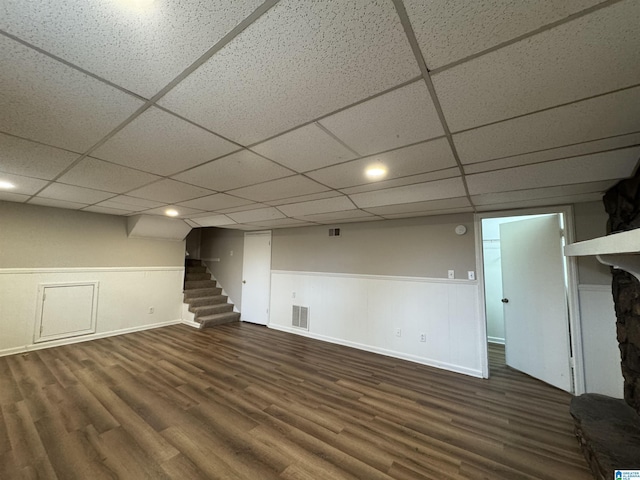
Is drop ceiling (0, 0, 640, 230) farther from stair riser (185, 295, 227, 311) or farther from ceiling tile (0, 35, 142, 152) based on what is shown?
stair riser (185, 295, 227, 311)

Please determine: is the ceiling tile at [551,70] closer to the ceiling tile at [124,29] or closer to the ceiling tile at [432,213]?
the ceiling tile at [124,29]

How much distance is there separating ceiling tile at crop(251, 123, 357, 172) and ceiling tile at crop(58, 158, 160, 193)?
138 centimetres

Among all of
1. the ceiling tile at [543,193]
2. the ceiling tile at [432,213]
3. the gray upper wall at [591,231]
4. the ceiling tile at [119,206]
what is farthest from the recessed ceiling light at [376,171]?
the ceiling tile at [119,206]

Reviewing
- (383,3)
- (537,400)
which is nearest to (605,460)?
(537,400)

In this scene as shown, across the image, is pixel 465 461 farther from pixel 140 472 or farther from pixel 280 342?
pixel 280 342

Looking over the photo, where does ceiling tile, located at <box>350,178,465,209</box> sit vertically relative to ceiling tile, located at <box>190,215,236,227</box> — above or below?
below

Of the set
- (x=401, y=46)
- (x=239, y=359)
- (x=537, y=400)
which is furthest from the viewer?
(x=239, y=359)

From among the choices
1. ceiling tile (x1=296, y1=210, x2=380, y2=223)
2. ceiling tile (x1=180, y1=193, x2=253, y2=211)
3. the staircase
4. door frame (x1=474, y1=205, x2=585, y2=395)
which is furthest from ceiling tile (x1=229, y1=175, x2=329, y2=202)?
the staircase

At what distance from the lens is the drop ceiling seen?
858mm

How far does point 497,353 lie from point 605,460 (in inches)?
117

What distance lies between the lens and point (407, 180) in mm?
2463

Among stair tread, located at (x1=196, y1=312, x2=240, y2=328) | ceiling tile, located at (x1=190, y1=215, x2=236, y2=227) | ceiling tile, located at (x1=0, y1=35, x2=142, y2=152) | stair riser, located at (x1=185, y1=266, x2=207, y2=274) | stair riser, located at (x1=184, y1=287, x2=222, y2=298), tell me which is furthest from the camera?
stair riser, located at (x1=185, y1=266, x2=207, y2=274)

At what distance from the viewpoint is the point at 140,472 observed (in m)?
1.75

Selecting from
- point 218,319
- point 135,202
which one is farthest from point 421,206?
point 218,319
